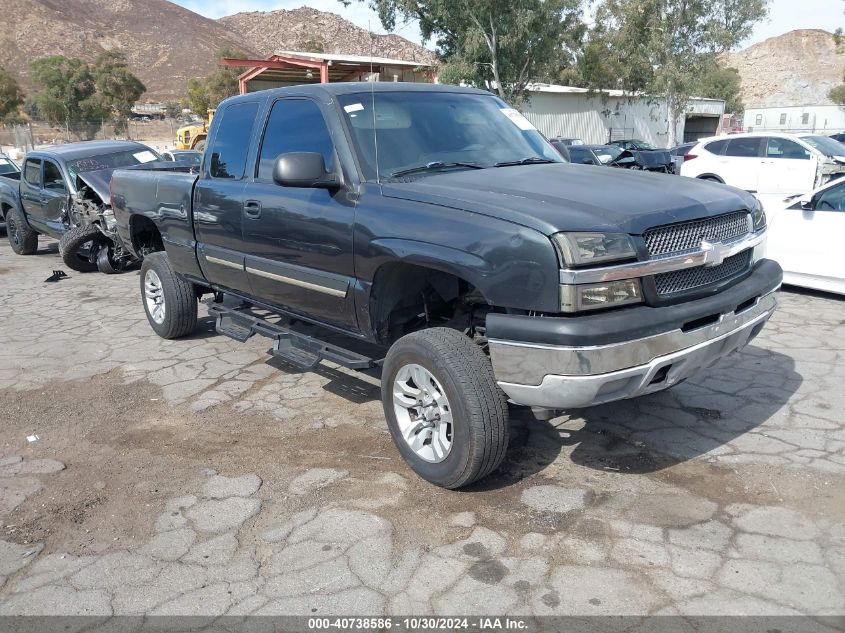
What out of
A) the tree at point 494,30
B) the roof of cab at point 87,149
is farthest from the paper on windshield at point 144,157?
the tree at point 494,30

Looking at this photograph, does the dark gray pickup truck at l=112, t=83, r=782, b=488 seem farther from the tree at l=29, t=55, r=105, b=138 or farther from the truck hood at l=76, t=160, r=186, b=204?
the tree at l=29, t=55, r=105, b=138

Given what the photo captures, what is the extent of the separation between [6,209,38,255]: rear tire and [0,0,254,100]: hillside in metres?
92.0

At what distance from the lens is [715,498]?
357 centimetres

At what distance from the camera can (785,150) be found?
14.5 metres

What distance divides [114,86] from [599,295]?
59.8 metres

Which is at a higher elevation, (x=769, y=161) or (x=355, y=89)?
(x=355, y=89)

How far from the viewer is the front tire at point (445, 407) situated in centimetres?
338

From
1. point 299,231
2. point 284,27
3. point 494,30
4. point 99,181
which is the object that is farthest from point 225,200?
point 284,27

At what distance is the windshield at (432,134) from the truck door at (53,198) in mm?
7900

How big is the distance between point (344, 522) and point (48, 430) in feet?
8.31

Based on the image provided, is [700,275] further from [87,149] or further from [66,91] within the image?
[66,91]

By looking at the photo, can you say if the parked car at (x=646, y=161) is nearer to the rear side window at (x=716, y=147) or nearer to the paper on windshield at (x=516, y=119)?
the rear side window at (x=716, y=147)

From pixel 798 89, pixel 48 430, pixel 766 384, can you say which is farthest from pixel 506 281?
pixel 798 89

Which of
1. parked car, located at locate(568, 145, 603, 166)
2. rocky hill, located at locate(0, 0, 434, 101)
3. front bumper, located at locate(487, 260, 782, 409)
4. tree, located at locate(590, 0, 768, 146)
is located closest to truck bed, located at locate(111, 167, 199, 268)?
front bumper, located at locate(487, 260, 782, 409)
